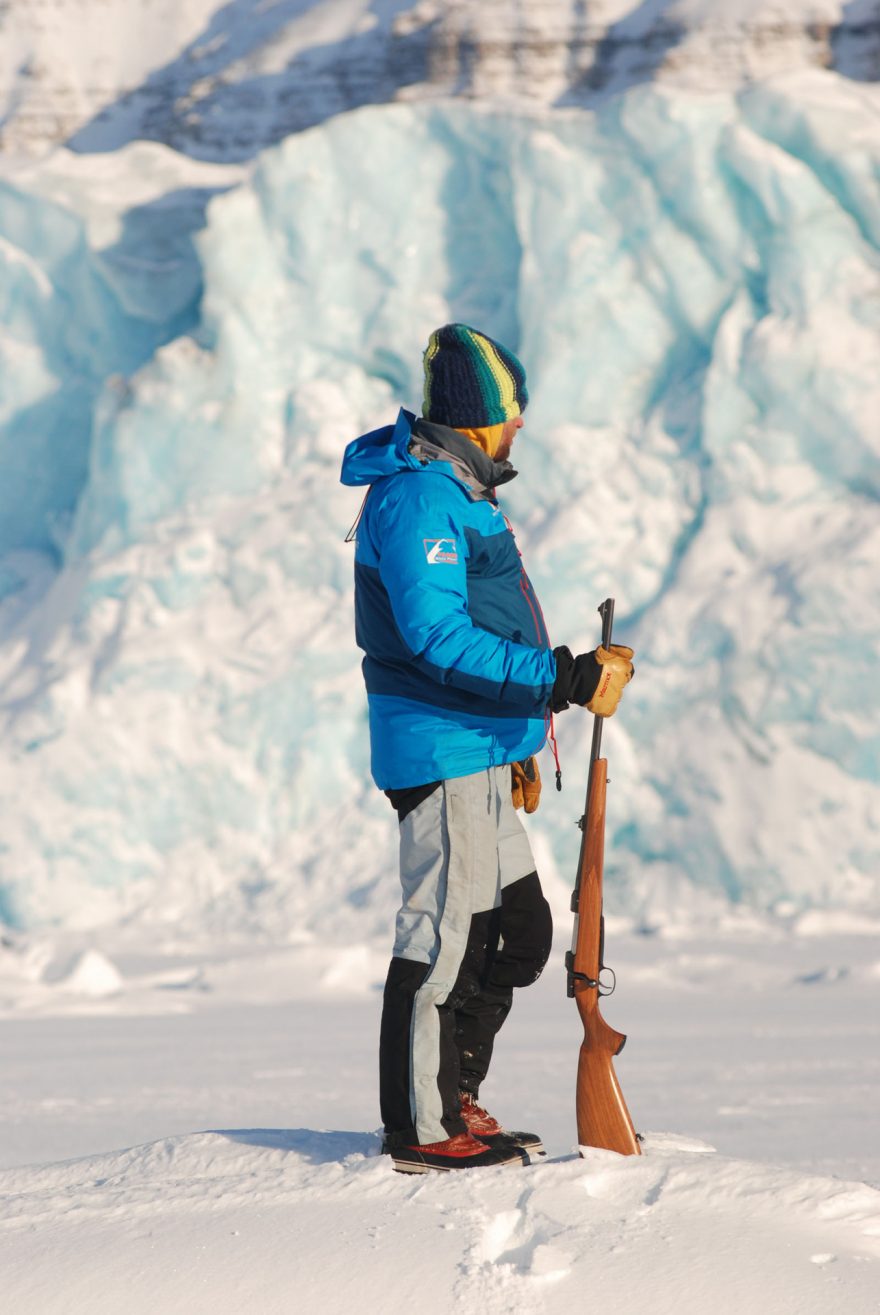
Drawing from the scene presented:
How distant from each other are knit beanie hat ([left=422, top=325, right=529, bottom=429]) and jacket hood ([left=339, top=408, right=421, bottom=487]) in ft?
0.23

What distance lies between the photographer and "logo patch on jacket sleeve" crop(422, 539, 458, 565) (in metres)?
2.49

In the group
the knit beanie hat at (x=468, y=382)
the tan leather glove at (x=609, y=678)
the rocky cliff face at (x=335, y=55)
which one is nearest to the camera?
the tan leather glove at (x=609, y=678)

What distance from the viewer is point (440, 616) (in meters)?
2.47

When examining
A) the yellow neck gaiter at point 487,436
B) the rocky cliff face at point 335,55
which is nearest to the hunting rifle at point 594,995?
the yellow neck gaiter at point 487,436

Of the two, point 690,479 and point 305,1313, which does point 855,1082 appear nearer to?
point 305,1313

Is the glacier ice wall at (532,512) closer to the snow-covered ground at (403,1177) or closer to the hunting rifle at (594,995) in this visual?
the snow-covered ground at (403,1177)

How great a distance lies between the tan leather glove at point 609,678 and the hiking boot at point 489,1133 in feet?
2.45

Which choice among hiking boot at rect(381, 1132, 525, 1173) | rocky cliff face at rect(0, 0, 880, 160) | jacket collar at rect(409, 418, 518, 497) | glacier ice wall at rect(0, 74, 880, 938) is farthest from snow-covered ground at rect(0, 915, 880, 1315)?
rocky cliff face at rect(0, 0, 880, 160)

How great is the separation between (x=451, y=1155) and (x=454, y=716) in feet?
2.33

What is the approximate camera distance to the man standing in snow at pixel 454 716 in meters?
2.47

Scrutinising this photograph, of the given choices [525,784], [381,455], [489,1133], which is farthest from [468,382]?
[489,1133]

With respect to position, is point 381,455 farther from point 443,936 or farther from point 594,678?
point 443,936

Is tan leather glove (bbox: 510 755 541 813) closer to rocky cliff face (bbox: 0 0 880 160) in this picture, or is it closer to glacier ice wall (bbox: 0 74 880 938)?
glacier ice wall (bbox: 0 74 880 938)

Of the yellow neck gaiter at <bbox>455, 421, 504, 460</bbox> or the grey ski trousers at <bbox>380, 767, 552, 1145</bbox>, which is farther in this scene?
the yellow neck gaiter at <bbox>455, 421, 504, 460</bbox>
